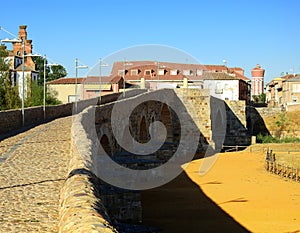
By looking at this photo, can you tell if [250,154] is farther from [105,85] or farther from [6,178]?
[6,178]

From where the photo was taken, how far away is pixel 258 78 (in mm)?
110250

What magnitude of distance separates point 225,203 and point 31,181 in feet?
40.0

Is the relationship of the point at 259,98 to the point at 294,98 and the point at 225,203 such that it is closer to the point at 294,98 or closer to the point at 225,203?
the point at 294,98

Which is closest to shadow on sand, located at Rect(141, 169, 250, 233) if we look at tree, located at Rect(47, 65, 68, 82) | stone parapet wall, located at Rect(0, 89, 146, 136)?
stone parapet wall, located at Rect(0, 89, 146, 136)

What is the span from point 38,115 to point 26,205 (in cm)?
1877

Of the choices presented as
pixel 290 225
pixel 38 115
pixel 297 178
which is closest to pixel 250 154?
pixel 297 178

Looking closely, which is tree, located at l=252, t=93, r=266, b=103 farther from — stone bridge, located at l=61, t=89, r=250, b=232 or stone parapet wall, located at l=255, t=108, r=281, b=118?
stone bridge, located at l=61, t=89, r=250, b=232

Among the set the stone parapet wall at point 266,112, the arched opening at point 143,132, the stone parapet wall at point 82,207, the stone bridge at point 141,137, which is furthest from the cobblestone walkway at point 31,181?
the stone parapet wall at point 266,112

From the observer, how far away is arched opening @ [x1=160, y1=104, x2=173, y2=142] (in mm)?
36750

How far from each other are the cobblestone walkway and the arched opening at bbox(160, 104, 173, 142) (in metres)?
20.3

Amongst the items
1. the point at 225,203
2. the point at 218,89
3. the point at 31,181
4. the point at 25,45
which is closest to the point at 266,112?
the point at 218,89

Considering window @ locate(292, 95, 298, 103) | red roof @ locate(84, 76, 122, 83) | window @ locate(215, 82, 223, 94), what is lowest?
window @ locate(292, 95, 298, 103)

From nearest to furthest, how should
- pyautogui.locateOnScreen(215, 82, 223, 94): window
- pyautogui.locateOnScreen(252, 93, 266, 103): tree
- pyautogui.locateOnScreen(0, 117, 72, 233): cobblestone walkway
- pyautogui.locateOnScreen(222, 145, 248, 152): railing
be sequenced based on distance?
pyautogui.locateOnScreen(0, 117, 72, 233): cobblestone walkway, pyautogui.locateOnScreen(222, 145, 248, 152): railing, pyautogui.locateOnScreen(215, 82, 223, 94): window, pyautogui.locateOnScreen(252, 93, 266, 103): tree

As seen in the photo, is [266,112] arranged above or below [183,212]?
above
